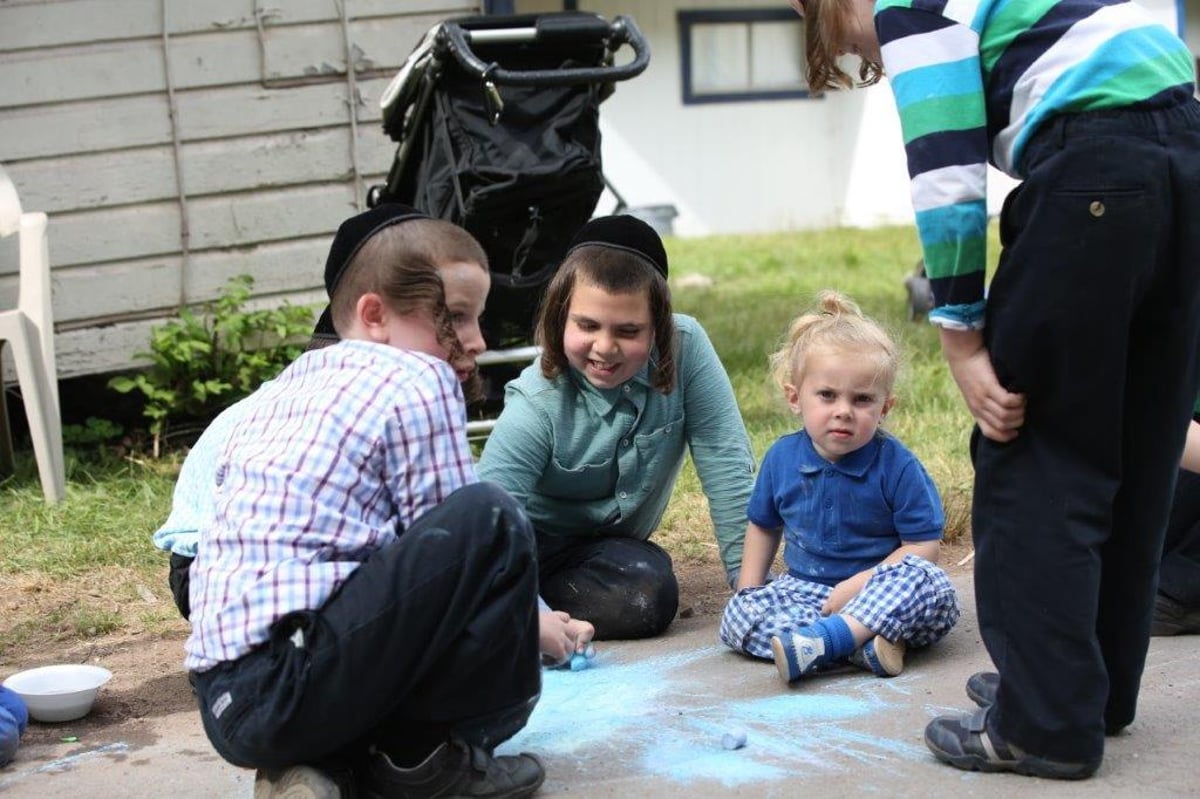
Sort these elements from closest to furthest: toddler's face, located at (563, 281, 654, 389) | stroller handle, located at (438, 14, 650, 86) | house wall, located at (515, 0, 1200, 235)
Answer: toddler's face, located at (563, 281, 654, 389) → stroller handle, located at (438, 14, 650, 86) → house wall, located at (515, 0, 1200, 235)

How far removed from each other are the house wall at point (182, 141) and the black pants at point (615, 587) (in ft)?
9.78

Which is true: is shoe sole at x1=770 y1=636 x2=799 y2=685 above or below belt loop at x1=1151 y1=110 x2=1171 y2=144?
below

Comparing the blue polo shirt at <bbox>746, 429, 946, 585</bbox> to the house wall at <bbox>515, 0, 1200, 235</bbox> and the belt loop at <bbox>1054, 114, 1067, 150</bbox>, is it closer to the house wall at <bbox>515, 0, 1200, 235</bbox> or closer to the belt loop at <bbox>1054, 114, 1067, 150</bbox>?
the belt loop at <bbox>1054, 114, 1067, 150</bbox>

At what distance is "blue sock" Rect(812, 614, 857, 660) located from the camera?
329 centimetres

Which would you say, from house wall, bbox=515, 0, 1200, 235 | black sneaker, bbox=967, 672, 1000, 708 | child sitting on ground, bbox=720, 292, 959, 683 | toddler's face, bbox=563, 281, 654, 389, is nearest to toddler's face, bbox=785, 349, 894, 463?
child sitting on ground, bbox=720, 292, 959, 683

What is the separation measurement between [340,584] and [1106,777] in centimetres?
135

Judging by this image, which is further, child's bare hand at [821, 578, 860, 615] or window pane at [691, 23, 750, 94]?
window pane at [691, 23, 750, 94]

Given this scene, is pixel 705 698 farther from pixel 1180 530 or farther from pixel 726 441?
pixel 1180 530

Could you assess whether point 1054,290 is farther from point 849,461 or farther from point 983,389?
point 849,461

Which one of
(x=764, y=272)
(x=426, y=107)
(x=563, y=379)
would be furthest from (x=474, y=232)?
(x=764, y=272)

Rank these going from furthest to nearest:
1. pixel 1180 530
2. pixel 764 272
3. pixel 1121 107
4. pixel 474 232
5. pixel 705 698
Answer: pixel 764 272 → pixel 474 232 → pixel 1180 530 → pixel 705 698 → pixel 1121 107

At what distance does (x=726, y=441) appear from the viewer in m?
3.88

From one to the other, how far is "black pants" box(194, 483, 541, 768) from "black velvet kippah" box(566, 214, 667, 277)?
1.27m

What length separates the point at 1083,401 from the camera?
2502mm
